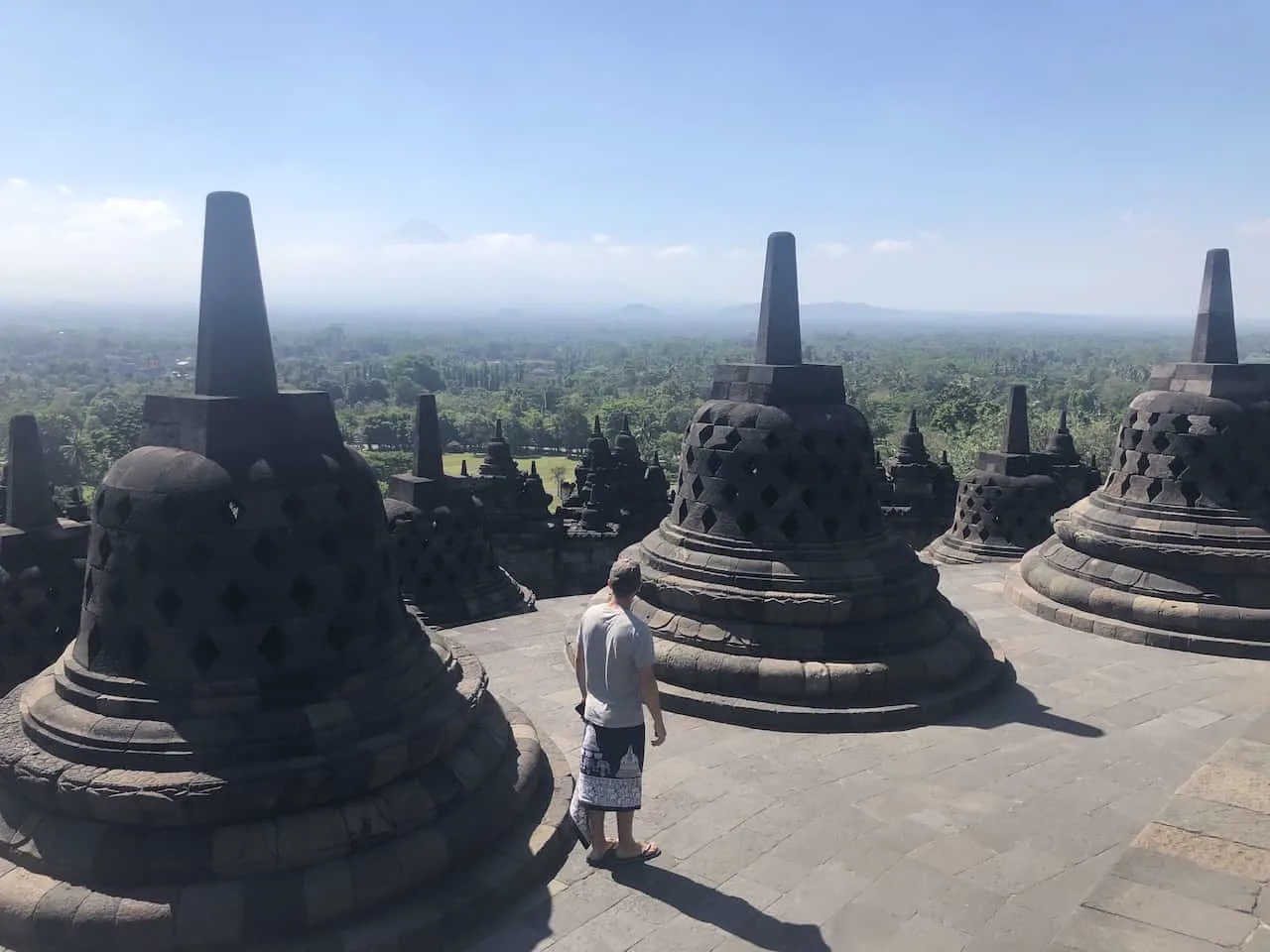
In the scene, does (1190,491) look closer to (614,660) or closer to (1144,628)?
(1144,628)

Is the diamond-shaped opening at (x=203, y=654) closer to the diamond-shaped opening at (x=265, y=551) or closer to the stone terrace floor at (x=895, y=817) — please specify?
the diamond-shaped opening at (x=265, y=551)

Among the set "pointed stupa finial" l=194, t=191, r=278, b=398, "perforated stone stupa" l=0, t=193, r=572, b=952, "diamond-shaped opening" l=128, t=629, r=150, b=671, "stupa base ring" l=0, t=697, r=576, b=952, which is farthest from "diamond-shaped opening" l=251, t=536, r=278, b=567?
"stupa base ring" l=0, t=697, r=576, b=952

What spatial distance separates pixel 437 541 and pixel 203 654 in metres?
Answer: 9.03

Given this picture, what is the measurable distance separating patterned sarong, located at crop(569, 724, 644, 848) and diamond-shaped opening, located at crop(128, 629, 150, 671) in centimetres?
202

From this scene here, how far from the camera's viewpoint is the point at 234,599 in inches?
166

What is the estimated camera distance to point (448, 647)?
532 cm

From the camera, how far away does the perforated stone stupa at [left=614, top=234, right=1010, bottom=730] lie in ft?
21.6

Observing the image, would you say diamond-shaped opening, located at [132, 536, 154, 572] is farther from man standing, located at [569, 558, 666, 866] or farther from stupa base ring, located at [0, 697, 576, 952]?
man standing, located at [569, 558, 666, 866]

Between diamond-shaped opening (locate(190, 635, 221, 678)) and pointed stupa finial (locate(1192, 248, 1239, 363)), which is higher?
pointed stupa finial (locate(1192, 248, 1239, 363))

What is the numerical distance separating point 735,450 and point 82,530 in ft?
19.9

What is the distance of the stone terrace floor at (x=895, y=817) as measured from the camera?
13.5 feet

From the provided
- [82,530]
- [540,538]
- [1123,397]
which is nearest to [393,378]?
[1123,397]

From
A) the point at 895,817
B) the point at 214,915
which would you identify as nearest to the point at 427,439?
the point at 895,817

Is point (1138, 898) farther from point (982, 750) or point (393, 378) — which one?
point (393, 378)
